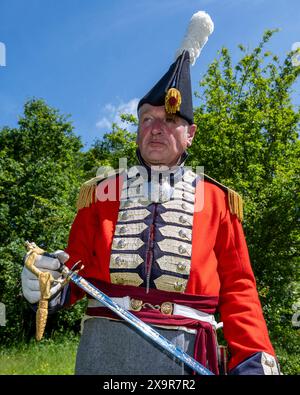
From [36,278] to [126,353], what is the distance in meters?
0.58

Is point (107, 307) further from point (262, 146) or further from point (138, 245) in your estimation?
point (262, 146)

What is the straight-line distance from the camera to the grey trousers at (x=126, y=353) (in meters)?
2.21

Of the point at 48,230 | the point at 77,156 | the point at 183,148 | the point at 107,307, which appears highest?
the point at 77,156

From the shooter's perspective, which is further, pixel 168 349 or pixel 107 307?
pixel 107 307

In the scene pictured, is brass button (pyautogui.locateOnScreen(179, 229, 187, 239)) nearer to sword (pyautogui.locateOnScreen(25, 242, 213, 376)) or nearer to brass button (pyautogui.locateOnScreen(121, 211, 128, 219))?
brass button (pyautogui.locateOnScreen(121, 211, 128, 219))

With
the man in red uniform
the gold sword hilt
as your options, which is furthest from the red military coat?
the gold sword hilt

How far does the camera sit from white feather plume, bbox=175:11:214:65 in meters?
2.89

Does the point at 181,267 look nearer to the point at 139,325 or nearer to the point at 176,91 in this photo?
the point at 139,325

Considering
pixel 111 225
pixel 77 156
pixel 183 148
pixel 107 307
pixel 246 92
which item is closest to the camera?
pixel 107 307

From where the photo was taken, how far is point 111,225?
2549 mm

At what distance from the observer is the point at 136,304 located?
90.1 inches

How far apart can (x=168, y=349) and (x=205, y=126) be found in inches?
433

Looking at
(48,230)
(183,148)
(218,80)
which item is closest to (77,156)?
(48,230)

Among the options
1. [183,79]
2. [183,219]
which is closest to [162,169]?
[183,219]
